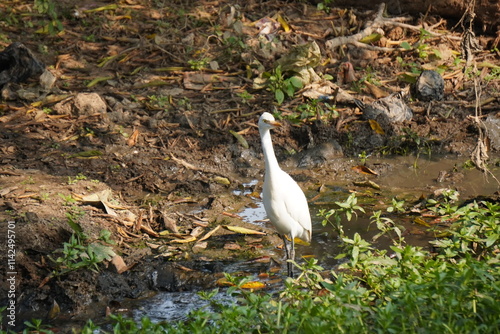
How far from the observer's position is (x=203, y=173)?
7734 millimetres

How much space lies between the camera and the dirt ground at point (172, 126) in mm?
5875

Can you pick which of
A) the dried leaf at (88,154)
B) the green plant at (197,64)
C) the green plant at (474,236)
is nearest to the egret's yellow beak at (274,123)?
the green plant at (474,236)

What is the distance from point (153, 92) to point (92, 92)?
32.6 inches

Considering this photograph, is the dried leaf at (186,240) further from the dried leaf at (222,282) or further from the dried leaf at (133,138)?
the dried leaf at (133,138)

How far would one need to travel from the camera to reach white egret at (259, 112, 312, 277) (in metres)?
5.84

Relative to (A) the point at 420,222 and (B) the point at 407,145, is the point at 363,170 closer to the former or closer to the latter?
(B) the point at 407,145

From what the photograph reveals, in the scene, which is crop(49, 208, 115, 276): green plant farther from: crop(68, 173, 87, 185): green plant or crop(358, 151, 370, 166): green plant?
crop(358, 151, 370, 166): green plant

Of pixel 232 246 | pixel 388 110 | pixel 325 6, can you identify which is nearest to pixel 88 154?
pixel 232 246

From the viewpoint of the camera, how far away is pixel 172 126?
859 cm

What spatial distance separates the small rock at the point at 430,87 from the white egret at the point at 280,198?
12.6ft

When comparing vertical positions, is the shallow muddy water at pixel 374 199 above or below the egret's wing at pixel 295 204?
below

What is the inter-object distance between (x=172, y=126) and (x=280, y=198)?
10.2 ft

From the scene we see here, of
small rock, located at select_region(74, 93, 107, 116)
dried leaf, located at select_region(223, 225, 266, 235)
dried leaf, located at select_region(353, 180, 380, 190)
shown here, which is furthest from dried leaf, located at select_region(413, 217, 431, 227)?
small rock, located at select_region(74, 93, 107, 116)

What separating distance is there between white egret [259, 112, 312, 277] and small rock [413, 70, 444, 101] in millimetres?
3832
